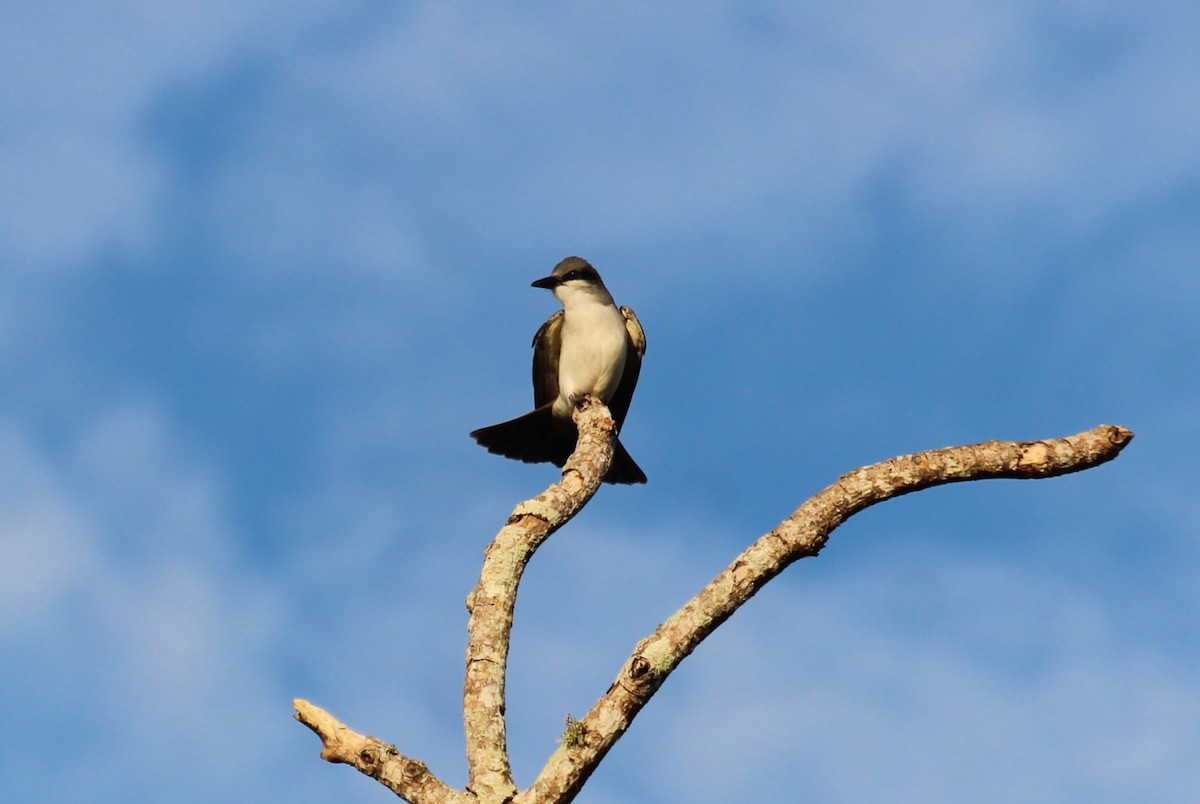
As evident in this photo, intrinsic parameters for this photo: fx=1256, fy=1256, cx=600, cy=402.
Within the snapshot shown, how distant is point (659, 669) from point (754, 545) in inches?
30.3

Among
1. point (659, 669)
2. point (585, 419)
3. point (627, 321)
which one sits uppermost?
point (627, 321)

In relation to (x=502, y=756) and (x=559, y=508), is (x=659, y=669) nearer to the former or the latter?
(x=502, y=756)

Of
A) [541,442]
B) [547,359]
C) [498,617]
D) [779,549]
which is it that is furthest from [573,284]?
[779,549]

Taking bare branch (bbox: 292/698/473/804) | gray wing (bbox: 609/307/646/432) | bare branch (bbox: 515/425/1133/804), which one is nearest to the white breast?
gray wing (bbox: 609/307/646/432)

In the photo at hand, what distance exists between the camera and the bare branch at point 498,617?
5852mm

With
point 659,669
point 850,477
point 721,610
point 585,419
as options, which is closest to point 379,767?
point 659,669

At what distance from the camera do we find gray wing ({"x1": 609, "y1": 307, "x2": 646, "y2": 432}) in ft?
40.5

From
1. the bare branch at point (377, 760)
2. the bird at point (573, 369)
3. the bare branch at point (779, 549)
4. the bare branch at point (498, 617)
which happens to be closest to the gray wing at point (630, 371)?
the bird at point (573, 369)

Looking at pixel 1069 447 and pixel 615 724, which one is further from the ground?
pixel 1069 447

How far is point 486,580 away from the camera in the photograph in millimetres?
6520

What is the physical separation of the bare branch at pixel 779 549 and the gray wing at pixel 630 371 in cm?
628

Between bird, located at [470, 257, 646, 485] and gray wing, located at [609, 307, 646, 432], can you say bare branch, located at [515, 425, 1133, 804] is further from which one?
gray wing, located at [609, 307, 646, 432]

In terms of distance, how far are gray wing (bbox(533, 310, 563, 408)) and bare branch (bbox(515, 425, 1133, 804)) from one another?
6245mm

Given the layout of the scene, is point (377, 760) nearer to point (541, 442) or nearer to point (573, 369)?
point (541, 442)
